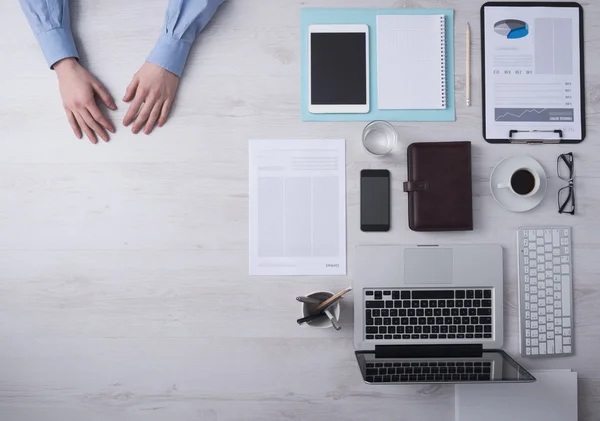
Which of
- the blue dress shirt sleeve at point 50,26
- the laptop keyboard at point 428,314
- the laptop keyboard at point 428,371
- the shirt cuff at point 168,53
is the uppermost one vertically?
the blue dress shirt sleeve at point 50,26

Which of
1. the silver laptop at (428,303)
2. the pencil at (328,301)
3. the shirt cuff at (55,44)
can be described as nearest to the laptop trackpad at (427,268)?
the silver laptop at (428,303)

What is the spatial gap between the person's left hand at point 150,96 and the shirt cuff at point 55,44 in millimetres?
169

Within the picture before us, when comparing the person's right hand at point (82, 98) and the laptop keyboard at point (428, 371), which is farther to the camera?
the person's right hand at point (82, 98)

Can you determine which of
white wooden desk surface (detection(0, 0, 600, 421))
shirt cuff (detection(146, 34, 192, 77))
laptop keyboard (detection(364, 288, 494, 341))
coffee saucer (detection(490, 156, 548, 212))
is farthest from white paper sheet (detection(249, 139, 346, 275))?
coffee saucer (detection(490, 156, 548, 212))

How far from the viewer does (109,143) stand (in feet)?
3.55

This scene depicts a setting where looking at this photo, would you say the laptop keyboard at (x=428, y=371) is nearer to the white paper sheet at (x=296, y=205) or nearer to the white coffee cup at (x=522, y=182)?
the white paper sheet at (x=296, y=205)

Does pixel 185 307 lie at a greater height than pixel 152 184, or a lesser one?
lesser

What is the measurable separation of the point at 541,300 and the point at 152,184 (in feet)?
3.37

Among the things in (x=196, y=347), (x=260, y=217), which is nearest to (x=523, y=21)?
(x=260, y=217)

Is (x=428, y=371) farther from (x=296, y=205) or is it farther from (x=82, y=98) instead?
(x=82, y=98)

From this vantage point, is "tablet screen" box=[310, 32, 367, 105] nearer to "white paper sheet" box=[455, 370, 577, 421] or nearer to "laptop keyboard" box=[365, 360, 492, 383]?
"laptop keyboard" box=[365, 360, 492, 383]

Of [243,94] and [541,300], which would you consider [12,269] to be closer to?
[243,94]

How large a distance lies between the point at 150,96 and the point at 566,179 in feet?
3.53

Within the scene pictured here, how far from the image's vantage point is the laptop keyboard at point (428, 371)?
95 cm
